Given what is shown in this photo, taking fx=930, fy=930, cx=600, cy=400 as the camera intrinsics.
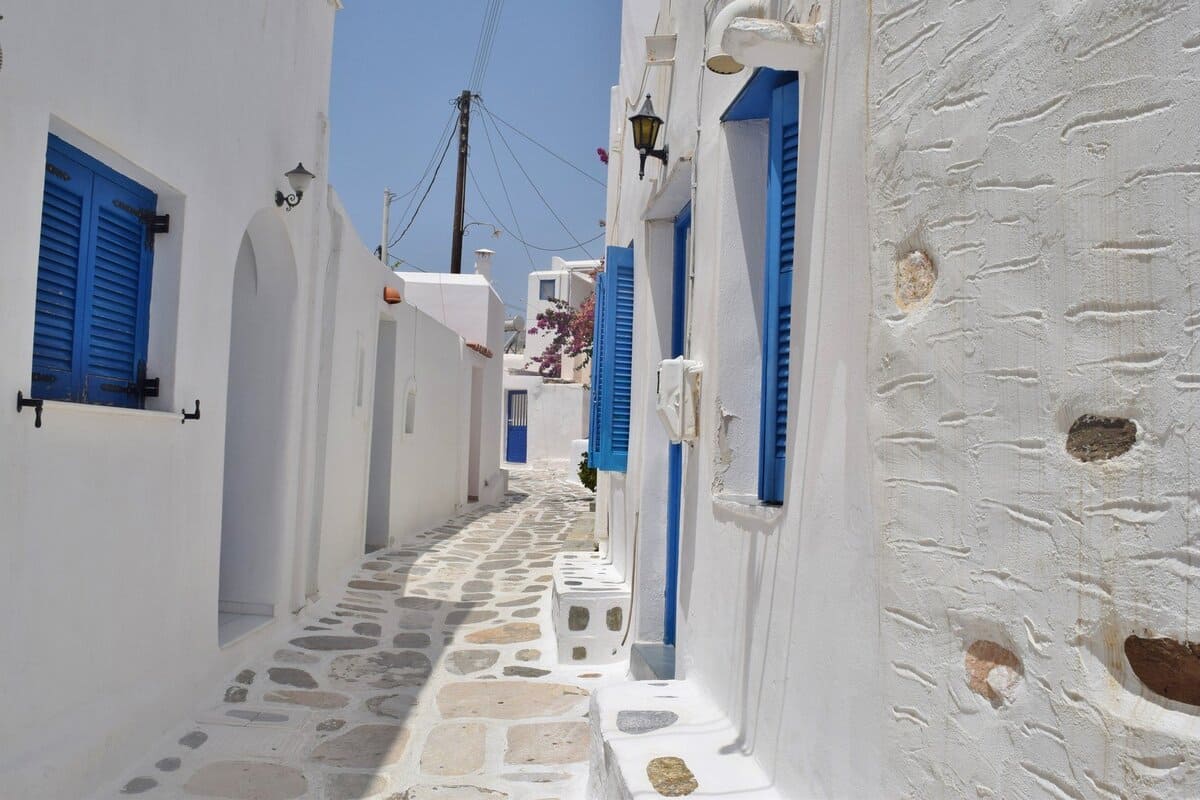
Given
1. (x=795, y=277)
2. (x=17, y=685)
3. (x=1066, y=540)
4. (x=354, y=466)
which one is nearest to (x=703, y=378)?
(x=795, y=277)

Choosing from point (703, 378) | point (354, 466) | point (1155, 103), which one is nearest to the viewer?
point (1155, 103)

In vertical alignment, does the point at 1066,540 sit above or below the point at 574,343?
below

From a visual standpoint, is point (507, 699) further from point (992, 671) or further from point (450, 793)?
point (992, 671)

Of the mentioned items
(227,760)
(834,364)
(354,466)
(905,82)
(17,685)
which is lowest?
(227,760)

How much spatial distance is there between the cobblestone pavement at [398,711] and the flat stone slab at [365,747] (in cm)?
1

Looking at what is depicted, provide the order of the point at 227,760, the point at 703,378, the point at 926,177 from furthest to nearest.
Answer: the point at 227,760 → the point at 703,378 → the point at 926,177

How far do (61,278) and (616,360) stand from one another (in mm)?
3806

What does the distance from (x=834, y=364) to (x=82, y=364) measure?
331 cm

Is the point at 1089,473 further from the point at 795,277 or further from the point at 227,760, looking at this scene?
the point at 227,760

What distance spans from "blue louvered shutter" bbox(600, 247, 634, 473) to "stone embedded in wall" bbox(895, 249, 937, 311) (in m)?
4.70

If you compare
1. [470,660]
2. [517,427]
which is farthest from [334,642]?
[517,427]

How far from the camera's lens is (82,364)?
4078 millimetres

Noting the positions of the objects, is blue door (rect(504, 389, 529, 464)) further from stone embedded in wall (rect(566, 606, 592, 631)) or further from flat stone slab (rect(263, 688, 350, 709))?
flat stone slab (rect(263, 688, 350, 709))

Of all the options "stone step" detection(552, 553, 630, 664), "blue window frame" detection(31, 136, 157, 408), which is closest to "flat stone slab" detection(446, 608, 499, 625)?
"stone step" detection(552, 553, 630, 664)
